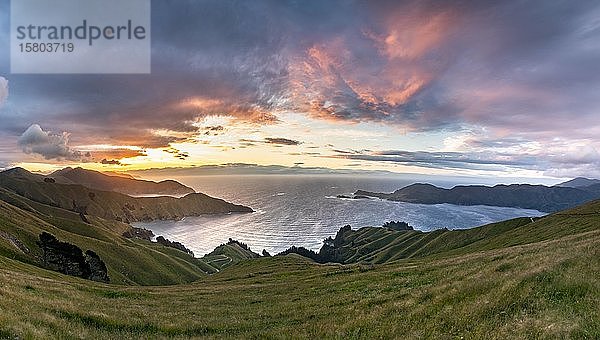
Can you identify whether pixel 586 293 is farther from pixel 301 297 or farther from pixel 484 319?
pixel 301 297

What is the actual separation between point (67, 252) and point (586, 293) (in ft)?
316

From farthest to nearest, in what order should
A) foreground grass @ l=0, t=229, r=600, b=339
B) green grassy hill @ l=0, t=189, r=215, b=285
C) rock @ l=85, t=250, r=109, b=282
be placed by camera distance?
rock @ l=85, t=250, r=109, b=282 < green grassy hill @ l=0, t=189, r=215, b=285 < foreground grass @ l=0, t=229, r=600, b=339

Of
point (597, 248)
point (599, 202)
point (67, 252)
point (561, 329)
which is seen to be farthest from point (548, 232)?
point (67, 252)

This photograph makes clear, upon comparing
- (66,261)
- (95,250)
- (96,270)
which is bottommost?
(96,270)

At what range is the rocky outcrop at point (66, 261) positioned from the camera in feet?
262

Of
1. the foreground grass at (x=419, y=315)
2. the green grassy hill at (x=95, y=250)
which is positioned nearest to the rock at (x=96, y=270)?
the green grassy hill at (x=95, y=250)

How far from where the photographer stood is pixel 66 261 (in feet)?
266

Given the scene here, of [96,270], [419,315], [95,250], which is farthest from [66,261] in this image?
[419,315]

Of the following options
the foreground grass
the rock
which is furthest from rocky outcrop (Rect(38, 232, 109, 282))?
the foreground grass

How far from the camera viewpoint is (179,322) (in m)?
21.3

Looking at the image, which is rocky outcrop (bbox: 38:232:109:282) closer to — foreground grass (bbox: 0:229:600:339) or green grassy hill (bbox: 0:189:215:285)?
green grassy hill (bbox: 0:189:215:285)

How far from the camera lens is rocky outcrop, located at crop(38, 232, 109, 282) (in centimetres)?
7985

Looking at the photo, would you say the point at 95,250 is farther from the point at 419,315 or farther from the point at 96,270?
the point at 419,315

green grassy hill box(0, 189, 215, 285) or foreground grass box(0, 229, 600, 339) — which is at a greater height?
foreground grass box(0, 229, 600, 339)
